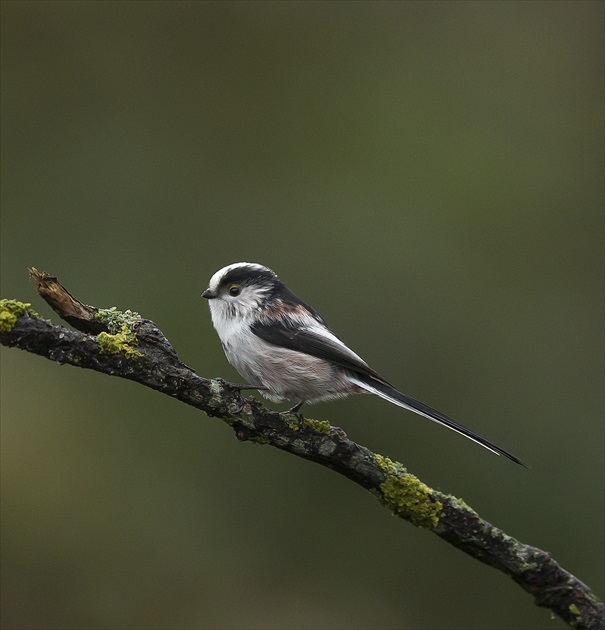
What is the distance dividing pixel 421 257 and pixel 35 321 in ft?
22.6

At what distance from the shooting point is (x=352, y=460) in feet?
14.1

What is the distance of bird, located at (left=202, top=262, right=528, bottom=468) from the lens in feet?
16.8

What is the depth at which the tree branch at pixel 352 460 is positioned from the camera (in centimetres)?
404

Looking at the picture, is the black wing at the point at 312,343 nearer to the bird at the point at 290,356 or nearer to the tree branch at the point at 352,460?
the bird at the point at 290,356

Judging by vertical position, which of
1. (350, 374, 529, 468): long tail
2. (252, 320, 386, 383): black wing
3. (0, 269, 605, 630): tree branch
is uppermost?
(252, 320, 386, 383): black wing

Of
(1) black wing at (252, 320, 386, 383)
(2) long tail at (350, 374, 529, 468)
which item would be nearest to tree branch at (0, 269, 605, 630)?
(2) long tail at (350, 374, 529, 468)

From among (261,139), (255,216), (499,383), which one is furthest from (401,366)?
(261,139)

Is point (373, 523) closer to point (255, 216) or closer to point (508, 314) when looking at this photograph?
point (508, 314)

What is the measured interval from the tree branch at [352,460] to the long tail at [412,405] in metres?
0.36

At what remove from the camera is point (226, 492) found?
867 centimetres

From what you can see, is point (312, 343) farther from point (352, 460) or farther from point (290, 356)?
point (352, 460)

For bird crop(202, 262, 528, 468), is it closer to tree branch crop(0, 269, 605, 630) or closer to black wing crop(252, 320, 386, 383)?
black wing crop(252, 320, 386, 383)

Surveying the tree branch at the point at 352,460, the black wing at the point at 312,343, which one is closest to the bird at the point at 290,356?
the black wing at the point at 312,343

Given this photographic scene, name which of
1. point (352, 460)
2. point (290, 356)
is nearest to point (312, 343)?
point (290, 356)
